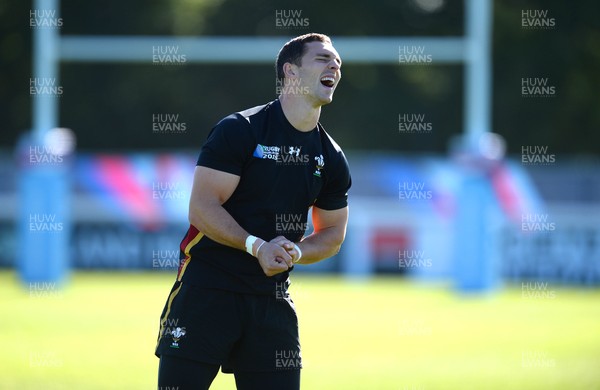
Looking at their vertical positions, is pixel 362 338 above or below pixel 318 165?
below

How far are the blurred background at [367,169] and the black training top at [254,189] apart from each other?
3866 mm

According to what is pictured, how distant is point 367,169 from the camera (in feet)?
72.0

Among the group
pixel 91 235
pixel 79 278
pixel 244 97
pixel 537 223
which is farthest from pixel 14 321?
pixel 244 97

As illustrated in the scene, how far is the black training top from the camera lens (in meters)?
4.89

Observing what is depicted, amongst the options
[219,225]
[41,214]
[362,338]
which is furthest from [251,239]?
[41,214]

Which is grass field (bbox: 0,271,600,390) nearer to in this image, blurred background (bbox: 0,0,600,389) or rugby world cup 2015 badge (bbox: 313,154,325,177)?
blurred background (bbox: 0,0,600,389)

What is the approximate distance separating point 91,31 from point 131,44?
1463 cm

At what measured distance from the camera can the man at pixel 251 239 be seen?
4.85m

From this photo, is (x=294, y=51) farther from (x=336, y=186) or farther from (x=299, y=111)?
(x=336, y=186)

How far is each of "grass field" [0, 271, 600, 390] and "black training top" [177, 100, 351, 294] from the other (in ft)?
12.0

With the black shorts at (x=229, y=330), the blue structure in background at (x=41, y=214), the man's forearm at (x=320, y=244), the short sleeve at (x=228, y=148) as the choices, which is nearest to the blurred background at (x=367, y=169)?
the blue structure in background at (x=41, y=214)

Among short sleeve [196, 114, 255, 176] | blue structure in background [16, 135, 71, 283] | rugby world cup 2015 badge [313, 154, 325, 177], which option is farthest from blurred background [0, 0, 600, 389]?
short sleeve [196, 114, 255, 176]

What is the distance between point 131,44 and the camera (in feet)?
62.3

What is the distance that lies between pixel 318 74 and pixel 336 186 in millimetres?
603
